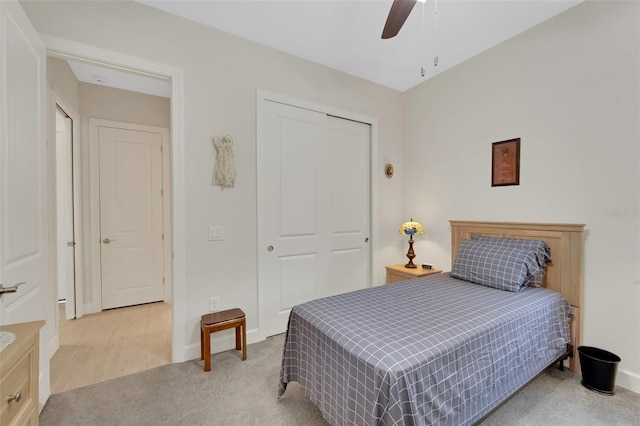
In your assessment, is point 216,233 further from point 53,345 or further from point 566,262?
point 566,262

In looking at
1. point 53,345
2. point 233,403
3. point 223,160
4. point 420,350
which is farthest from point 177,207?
point 420,350

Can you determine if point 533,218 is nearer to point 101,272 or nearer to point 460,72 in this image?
point 460,72

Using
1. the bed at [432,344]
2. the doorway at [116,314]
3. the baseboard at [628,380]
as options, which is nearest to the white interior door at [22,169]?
the doorway at [116,314]

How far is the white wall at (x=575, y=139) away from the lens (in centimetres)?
191

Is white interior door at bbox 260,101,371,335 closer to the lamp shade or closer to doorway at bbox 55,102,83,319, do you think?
the lamp shade

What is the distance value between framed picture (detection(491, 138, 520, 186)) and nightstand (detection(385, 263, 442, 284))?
110 centimetres

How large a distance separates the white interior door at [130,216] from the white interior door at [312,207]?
2.00m

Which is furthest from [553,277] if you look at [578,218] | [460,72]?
[460,72]

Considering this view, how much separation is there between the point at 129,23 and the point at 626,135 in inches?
144

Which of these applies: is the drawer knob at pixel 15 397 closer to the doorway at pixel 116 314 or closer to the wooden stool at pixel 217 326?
the wooden stool at pixel 217 326

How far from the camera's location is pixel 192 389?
191 centimetres

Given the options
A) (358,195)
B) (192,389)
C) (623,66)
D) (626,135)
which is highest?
(623,66)

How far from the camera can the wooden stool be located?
2.11 meters

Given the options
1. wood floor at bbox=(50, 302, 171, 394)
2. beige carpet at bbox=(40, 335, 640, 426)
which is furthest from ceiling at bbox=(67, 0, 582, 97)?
beige carpet at bbox=(40, 335, 640, 426)
